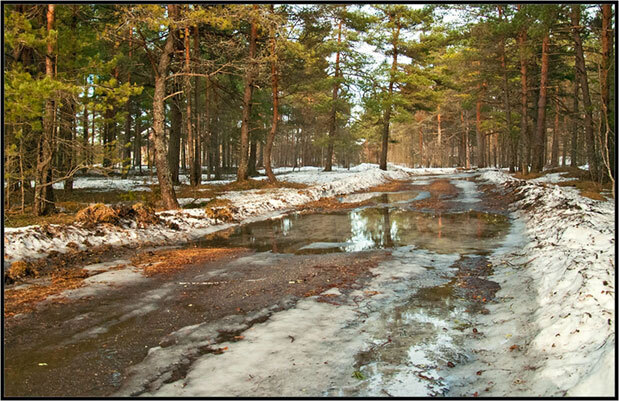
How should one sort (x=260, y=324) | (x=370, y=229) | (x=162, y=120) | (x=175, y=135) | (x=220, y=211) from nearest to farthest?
(x=260, y=324), (x=370, y=229), (x=162, y=120), (x=220, y=211), (x=175, y=135)

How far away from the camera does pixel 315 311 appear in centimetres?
471

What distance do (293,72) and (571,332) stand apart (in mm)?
20424

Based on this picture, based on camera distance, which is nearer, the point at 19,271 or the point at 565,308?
the point at 565,308

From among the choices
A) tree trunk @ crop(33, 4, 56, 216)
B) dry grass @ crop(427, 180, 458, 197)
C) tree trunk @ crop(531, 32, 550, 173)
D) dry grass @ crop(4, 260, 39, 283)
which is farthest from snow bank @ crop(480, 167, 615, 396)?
tree trunk @ crop(531, 32, 550, 173)

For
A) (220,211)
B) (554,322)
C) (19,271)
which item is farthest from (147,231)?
(554,322)

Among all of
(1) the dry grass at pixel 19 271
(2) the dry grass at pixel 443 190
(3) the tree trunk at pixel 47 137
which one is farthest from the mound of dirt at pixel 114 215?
(2) the dry grass at pixel 443 190

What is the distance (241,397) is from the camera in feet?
9.50

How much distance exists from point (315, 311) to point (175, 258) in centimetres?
389

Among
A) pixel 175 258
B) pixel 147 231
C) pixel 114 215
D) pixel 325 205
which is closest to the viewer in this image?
pixel 175 258

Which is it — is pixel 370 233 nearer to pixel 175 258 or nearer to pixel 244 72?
pixel 175 258

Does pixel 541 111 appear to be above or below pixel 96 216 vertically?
above

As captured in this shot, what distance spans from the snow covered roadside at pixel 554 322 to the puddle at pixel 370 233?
184 centimetres

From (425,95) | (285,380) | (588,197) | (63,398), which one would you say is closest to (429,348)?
(285,380)

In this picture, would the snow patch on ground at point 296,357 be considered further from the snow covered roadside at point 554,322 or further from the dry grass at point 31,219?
the dry grass at point 31,219
